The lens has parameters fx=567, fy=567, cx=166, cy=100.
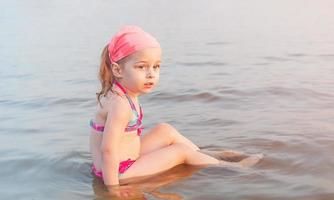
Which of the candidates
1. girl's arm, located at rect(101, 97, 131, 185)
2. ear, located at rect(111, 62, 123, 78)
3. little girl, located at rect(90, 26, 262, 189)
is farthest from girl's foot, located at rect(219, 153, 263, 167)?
ear, located at rect(111, 62, 123, 78)

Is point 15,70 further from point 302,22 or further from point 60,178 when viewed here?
point 302,22

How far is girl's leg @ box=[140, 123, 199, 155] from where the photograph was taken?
3975mm

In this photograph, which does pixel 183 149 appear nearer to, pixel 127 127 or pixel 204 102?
pixel 127 127

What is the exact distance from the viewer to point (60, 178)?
3.88 metres

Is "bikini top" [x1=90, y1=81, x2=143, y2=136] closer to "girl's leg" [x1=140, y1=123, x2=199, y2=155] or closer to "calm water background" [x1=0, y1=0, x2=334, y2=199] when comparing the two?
"girl's leg" [x1=140, y1=123, x2=199, y2=155]

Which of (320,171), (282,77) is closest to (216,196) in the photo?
(320,171)

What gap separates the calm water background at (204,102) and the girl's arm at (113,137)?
0.13 meters

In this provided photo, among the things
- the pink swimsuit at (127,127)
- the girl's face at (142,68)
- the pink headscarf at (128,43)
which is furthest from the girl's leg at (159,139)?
the pink headscarf at (128,43)

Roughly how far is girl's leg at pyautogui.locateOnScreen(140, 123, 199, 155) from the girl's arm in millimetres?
362

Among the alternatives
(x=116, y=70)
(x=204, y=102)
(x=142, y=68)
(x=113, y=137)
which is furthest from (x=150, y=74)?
(x=204, y=102)

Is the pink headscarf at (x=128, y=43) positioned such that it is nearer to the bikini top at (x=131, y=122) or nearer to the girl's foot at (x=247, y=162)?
the bikini top at (x=131, y=122)

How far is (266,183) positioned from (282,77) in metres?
3.51

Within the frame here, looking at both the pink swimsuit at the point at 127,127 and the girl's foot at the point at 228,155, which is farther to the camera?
the girl's foot at the point at 228,155

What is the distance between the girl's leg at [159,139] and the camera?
13.0ft
